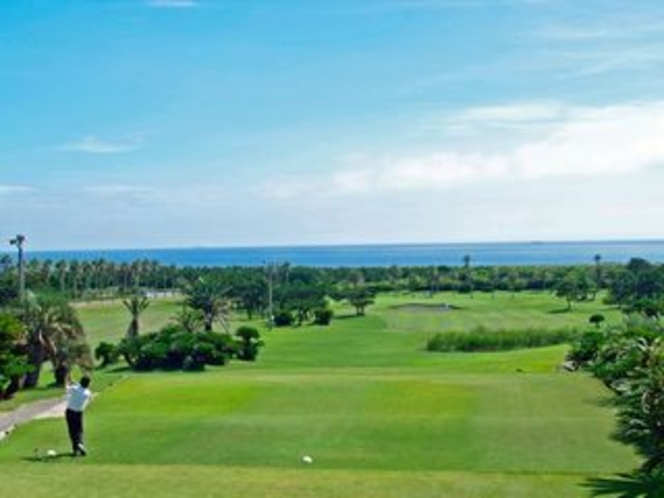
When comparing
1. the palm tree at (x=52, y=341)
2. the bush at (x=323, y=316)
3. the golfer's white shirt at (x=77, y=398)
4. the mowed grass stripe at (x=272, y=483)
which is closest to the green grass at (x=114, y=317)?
the bush at (x=323, y=316)

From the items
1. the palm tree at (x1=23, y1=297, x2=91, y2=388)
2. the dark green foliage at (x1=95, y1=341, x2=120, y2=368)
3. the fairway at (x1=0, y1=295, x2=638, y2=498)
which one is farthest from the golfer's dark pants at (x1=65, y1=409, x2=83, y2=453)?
the dark green foliage at (x1=95, y1=341, x2=120, y2=368)

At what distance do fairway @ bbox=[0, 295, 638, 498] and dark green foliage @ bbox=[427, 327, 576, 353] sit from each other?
3224 cm

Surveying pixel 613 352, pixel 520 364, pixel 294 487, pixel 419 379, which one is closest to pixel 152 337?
pixel 520 364

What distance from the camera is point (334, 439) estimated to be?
21.3m

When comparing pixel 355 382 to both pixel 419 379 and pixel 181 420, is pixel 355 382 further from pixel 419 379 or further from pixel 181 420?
pixel 181 420

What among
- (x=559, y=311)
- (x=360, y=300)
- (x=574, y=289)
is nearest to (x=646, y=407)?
(x=559, y=311)

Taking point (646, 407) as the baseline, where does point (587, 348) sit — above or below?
below

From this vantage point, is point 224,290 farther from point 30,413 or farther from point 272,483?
point 272,483

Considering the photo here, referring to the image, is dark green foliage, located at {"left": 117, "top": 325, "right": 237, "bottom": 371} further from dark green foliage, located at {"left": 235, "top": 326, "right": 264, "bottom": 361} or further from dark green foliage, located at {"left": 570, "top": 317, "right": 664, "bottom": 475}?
dark green foliage, located at {"left": 570, "top": 317, "right": 664, "bottom": 475}

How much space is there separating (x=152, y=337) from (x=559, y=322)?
44.8m

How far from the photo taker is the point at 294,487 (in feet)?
47.2

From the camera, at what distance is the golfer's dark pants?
60.2 ft

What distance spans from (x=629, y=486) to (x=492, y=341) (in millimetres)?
53128

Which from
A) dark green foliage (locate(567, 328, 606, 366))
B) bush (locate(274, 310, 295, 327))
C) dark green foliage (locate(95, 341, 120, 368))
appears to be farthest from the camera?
bush (locate(274, 310, 295, 327))
